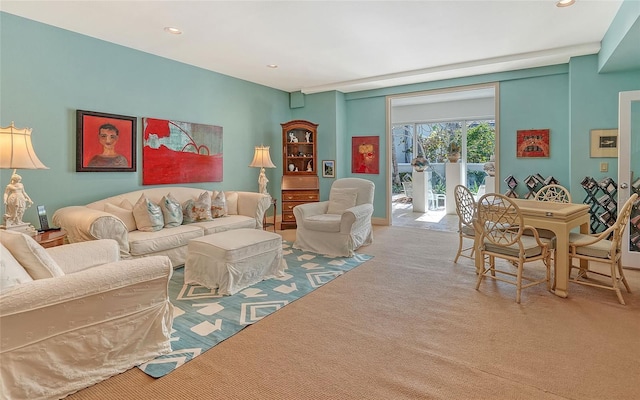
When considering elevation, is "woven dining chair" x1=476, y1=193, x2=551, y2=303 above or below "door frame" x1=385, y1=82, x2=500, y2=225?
below

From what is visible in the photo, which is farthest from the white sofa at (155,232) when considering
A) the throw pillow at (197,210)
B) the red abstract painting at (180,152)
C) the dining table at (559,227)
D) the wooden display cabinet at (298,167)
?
the dining table at (559,227)

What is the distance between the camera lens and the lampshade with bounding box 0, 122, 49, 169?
104 inches

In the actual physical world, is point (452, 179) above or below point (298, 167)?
below

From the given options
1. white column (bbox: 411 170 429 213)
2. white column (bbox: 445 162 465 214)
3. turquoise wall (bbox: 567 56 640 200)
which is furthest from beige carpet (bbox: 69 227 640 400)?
white column (bbox: 411 170 429 213)

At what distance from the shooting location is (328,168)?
6.60 meters

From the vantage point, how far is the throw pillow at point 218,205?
15.0 feet

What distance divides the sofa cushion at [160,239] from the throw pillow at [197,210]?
0.84 ft

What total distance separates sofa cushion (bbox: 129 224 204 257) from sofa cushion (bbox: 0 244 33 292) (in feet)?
5.44

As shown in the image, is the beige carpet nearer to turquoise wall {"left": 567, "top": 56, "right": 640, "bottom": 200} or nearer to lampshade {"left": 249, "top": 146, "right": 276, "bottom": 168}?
turquoise wall {"left": 567, "top": 56, "right": 640, "bottom": 200}

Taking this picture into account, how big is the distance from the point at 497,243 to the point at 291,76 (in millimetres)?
4162

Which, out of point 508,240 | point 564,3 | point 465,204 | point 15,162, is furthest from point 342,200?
point 15,162

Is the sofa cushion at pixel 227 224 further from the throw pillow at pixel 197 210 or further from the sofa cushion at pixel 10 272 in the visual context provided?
the sofa cushion at pixel 10 272

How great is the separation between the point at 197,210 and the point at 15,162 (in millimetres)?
1880

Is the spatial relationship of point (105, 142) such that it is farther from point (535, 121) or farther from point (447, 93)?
point (535, 121)
